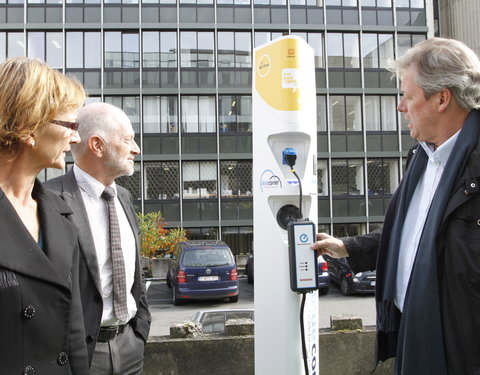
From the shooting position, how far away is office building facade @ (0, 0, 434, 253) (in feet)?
76.7

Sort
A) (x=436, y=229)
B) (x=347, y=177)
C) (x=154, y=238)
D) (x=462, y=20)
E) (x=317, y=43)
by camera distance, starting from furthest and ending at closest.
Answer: (x=462, y=20), (x=317, y=43), (x=347, y=177), (x=154, y=238), (x=436, y=229)

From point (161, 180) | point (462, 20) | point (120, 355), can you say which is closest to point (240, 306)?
point (120, 355)

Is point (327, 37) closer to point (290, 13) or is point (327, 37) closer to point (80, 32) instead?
point (290, 13)

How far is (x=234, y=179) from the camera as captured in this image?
2367cm

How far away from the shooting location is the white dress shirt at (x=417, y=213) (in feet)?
6.82

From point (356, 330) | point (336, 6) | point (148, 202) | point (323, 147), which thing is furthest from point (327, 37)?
point (356, 330)

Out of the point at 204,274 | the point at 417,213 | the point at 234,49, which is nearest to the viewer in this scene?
the point at 417,213

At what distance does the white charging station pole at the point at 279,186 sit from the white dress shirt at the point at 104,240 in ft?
3.41

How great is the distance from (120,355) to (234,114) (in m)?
21.7

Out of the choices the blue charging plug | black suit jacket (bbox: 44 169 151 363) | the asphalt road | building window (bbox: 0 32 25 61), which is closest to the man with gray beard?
black suit jacket (bbox: 44 169 151 363)

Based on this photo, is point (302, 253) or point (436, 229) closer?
point (436, 229)

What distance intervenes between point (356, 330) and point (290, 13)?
73.5 ft

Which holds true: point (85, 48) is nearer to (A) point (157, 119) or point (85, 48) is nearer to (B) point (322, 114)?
(A) point (157, 119)

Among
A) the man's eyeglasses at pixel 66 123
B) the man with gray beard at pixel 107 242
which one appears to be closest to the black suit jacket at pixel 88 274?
the man with gray beard at pixel 107 242
